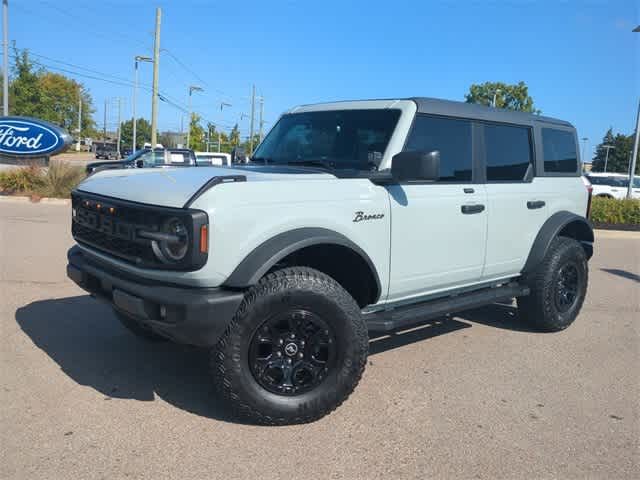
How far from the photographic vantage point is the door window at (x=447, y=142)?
4215 mm

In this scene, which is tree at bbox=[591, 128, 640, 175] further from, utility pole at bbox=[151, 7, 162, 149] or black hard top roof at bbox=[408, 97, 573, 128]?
black hard top roof at bbox=[408, 97, 573, 128]

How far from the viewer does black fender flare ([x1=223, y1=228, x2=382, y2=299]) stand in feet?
10.1

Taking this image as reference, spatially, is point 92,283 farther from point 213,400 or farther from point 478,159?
point 478,159

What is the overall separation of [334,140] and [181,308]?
2028 mm

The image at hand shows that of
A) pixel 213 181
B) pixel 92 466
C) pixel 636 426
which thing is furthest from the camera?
pixel 636 426

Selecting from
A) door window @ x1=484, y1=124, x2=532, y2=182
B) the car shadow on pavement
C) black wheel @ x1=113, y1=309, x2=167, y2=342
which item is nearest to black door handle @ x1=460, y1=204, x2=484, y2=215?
door window @ x1=484, y1=124, x2=532, y2=182

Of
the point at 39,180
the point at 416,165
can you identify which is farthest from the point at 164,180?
the point at 39,180

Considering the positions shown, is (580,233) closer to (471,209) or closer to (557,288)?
(557,288)

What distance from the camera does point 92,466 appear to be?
2.82 metres

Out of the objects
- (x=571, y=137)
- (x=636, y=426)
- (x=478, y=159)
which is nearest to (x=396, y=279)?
(x=478, y=159)

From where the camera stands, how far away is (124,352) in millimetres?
4488

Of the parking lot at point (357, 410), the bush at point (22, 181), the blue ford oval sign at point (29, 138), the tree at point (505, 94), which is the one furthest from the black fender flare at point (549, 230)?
the tree at point (505, 94)

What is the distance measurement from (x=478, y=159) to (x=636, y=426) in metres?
2.29

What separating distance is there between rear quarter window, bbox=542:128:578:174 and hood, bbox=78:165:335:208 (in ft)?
9.13
